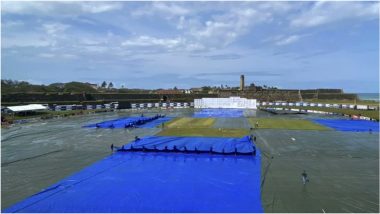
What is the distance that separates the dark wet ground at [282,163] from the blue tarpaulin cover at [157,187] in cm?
108

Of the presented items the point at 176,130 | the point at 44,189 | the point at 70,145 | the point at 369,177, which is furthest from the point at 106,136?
the point at 369,177

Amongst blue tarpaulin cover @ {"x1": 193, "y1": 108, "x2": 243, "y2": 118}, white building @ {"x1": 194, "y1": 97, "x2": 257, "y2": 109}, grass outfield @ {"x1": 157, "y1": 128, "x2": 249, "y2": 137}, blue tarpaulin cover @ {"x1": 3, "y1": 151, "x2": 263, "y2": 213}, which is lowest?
blue tarpaulin cover @ {"x1": 3, "y1": 151, "x2": 263, "y2": 213}

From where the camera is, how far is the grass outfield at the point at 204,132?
126 feet

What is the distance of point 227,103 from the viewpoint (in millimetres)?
92188

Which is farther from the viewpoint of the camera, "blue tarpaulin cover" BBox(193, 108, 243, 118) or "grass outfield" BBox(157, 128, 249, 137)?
"blue tarpaulin cover" BBox(193, 108, 243, 118)

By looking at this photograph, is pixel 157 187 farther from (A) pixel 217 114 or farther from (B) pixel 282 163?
(A) pixel 217 114

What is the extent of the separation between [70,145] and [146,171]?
1318 cm

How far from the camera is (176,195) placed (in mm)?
17906

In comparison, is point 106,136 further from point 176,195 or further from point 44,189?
point 176,195

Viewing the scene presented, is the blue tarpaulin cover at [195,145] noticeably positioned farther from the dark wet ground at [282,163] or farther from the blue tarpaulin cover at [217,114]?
the blue tarpaulin cover at [217,114]

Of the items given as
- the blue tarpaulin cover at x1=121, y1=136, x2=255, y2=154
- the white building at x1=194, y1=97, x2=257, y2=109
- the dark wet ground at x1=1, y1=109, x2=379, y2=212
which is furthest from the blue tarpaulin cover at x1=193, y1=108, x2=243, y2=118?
the blue tarpaulin cover at x1=121, y1=136, x2=255, y2=154

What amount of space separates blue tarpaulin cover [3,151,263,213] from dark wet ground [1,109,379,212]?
1080 millimetres

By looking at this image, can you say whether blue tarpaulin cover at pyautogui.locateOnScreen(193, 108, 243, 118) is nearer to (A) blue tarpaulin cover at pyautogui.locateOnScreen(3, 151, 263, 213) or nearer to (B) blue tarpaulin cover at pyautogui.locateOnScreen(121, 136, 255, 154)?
(B) blue tarpaulin cover at pyautogui.locateOnScreen(121, 136, 255, 154)

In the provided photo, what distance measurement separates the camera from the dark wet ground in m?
17.9
